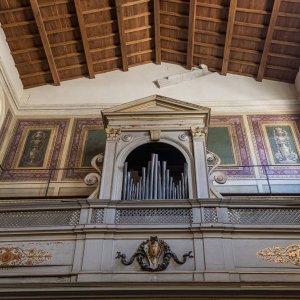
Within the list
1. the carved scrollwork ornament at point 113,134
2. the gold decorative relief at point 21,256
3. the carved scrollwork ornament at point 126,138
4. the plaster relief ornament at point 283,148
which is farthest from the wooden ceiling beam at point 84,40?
the gold decorative relief at point 21,256

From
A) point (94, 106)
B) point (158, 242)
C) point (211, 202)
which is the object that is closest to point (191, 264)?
point (158, 242)

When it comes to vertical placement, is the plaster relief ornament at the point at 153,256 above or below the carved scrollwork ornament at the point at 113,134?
below

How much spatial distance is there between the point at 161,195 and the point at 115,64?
623cm

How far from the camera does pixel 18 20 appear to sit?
37.1 ft

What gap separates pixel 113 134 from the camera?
9.11 m

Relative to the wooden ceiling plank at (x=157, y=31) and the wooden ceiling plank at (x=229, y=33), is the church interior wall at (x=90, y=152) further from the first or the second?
the wooden ceiling plank at (x=157, y=31)

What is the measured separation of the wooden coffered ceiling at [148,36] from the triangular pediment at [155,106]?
137 inches

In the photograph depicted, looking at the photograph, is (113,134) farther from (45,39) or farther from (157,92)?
(45,39)

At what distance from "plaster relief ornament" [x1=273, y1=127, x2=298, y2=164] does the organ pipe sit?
3.26 meters

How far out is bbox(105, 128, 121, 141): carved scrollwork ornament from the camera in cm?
905

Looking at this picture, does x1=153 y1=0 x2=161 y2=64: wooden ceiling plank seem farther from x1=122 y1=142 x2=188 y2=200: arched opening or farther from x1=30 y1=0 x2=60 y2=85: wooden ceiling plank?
x1=122 y1=142 x2=188 y2=200: arched opening

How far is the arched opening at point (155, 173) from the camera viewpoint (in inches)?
322

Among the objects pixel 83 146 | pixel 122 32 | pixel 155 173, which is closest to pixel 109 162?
pixel 155 173

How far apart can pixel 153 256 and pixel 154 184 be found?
170 cm
